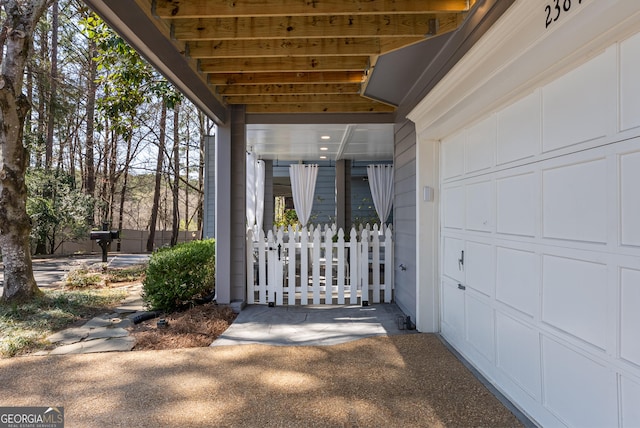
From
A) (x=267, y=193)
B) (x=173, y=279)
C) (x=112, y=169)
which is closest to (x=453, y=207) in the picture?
(x=173, y=279)

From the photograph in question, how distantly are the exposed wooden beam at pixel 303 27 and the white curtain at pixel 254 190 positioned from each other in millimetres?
3868

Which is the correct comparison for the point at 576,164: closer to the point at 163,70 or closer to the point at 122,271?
the point at 163,70

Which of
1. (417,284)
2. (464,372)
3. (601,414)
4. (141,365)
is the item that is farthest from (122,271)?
(601,414)

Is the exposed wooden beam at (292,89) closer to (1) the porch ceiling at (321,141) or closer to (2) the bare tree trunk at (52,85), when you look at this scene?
(1) the porch ceiling at (321,141)

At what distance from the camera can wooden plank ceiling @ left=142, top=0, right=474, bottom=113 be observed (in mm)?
2619

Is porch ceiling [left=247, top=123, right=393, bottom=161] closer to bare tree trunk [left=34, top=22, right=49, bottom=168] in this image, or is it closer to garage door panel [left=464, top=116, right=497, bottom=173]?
garage door panel [left=464, top=116, right=497, bottom=173]

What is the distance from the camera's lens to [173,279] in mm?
4652

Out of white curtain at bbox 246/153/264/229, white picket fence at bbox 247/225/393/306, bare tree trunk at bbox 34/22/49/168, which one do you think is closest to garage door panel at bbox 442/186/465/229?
white picket fence at bbox 247/225/393/306

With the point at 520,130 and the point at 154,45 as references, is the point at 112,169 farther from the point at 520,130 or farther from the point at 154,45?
the point at 520,130

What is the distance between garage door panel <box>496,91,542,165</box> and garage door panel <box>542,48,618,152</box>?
0.08m

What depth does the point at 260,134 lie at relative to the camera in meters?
5.96

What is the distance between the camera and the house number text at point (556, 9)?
160 cm

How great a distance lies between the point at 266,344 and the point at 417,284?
1.66m

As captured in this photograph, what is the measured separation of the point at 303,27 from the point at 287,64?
2.68 feet
